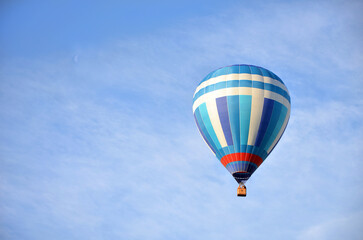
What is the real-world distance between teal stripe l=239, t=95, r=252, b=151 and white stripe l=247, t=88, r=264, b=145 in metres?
0.22

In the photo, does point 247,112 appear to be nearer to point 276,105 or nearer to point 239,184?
point 276,105

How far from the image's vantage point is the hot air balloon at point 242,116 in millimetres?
41500

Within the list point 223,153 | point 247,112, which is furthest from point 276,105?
point 223,153

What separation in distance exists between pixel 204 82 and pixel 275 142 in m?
7.02

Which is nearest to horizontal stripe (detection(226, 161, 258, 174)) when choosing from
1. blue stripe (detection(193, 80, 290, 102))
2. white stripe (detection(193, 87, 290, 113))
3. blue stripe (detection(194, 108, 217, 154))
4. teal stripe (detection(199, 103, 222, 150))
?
teal stripe (detection(199, 103, 222, 150))

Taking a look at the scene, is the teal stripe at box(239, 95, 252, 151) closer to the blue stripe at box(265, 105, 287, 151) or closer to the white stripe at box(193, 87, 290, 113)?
the white stripe at box(193, 87, 290, 113)

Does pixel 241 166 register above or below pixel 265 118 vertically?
below

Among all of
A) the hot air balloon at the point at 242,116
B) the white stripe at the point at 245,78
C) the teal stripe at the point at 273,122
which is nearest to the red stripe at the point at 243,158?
the hot air balloon at the point at 242,116

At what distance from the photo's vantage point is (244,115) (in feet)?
137

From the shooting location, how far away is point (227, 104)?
42.2 meters

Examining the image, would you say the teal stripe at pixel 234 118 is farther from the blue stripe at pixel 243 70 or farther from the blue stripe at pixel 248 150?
the blue stripe at pixel 243 70

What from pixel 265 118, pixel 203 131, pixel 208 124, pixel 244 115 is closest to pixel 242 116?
pixel 244 115

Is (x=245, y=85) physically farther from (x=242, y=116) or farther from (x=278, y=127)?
(x=278, y=127)

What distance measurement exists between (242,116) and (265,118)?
1.71m
